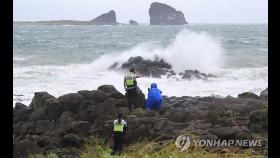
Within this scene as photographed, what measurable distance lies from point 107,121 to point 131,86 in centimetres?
200

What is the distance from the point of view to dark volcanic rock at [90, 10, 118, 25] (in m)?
186

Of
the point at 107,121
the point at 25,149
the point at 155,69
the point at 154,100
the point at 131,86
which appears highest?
the point at 155,69

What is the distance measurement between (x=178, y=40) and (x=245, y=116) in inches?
1162

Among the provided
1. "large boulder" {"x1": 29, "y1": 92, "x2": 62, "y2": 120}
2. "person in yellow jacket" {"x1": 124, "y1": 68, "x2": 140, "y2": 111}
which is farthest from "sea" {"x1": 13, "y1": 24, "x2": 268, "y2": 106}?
"person in yellow jacket" {"x1": 124, "y1": 68, "x2": 140, "y2": 111}

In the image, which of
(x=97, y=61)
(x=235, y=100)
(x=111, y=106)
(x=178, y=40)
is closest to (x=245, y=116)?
(x=235, y=100)

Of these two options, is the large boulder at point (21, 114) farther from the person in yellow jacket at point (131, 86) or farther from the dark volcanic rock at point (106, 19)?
the dark volcanic rock at point (106, 19)

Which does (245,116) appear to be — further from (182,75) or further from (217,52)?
(217,52)

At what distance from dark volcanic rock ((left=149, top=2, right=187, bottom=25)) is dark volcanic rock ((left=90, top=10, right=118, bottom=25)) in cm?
1610

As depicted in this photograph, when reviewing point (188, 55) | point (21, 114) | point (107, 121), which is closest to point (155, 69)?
point (188, 55)

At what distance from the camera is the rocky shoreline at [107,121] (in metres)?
11.4

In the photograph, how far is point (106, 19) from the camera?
615 ft

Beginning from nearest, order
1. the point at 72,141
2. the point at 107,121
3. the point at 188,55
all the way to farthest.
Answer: the point at 72,141, the point at 107,121, the point at 188,55

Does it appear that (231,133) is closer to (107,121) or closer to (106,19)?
(107,121)

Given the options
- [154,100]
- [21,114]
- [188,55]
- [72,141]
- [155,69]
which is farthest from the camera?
[188,55]
